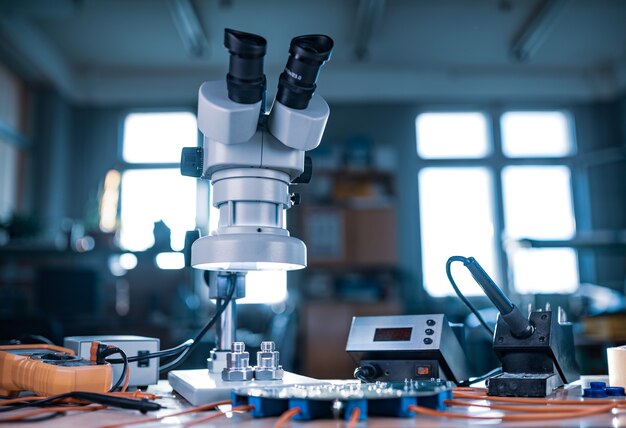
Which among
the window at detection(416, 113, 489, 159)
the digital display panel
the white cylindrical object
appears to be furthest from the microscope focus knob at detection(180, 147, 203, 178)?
the window at detection(416, 113, 489, 159)

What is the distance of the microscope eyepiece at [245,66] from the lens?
762 mm

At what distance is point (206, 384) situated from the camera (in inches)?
32.3

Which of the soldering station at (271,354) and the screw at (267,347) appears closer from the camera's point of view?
the soldering station at (271,354)

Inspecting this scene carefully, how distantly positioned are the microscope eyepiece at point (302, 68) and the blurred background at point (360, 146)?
376cm

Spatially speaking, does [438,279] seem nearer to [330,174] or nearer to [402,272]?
[402,272]

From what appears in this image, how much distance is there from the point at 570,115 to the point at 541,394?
612 centimetres

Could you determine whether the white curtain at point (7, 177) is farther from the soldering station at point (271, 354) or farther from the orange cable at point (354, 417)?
the orange cable at point (354, 417)

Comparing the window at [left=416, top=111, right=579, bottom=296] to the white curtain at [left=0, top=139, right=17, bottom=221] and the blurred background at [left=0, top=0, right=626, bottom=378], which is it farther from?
the white curtain at [left=0, top=139, right=17, bottom=221]

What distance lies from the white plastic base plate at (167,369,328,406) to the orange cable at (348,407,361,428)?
195 mm

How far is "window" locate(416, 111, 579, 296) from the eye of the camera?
6094 millimetres

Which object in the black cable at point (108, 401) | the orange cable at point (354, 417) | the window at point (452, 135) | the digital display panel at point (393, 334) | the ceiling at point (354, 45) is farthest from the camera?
the window at point (452, 135)

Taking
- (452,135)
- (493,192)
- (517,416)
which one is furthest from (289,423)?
(452,135)

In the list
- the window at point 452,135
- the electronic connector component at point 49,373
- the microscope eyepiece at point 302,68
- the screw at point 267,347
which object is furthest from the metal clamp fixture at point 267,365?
the window at point 452,135

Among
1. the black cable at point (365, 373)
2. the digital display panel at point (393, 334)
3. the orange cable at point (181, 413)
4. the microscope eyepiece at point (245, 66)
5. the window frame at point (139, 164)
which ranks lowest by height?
the orange cable at point (181, 413)
